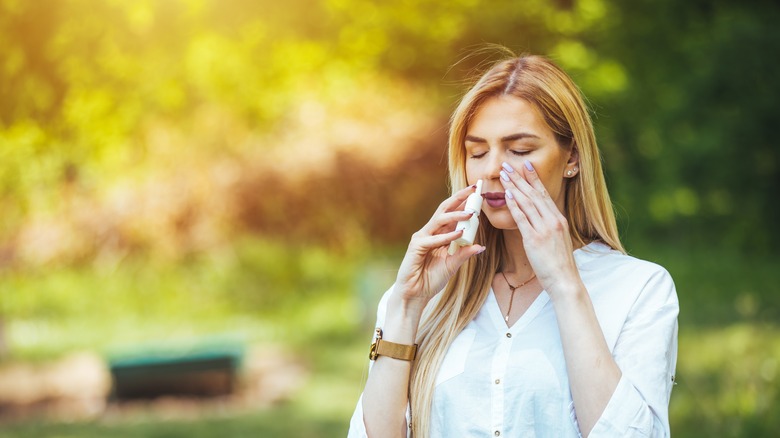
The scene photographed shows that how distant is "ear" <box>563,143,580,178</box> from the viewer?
2.29 m

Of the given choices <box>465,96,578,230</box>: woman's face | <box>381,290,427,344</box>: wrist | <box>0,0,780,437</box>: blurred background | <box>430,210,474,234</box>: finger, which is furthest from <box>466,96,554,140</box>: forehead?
<box>0,0,780,437</box>: blurred background

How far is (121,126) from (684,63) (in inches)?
269

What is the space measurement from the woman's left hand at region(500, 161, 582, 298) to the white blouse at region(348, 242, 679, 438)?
0.55ft

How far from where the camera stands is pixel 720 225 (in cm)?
1030

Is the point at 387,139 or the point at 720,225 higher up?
the point at 387,139

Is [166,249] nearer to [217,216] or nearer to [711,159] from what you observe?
[217,216]

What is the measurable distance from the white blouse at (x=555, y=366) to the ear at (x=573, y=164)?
22 centimetres

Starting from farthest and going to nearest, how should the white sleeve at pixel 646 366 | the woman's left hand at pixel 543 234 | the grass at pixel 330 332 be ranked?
the grass at pixel 330 332
the woman's left hand at pixel 543 234
the white sleeve at pixel 646 366

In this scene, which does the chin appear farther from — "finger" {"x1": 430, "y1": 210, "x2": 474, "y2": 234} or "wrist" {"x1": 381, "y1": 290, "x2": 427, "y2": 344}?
"wrist" {"x1": 381, "y1": 290, "x2": 427, "y2": 344}

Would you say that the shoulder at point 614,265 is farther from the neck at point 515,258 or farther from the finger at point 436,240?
the finger at point 436,240

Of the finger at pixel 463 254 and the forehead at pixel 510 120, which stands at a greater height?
the forehead at pixel 510 120

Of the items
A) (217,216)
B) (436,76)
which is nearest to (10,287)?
(217,216)

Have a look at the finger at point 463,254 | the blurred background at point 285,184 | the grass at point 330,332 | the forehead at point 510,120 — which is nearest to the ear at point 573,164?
the forehead at point 510,120

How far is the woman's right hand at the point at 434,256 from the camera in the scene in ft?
7.11
